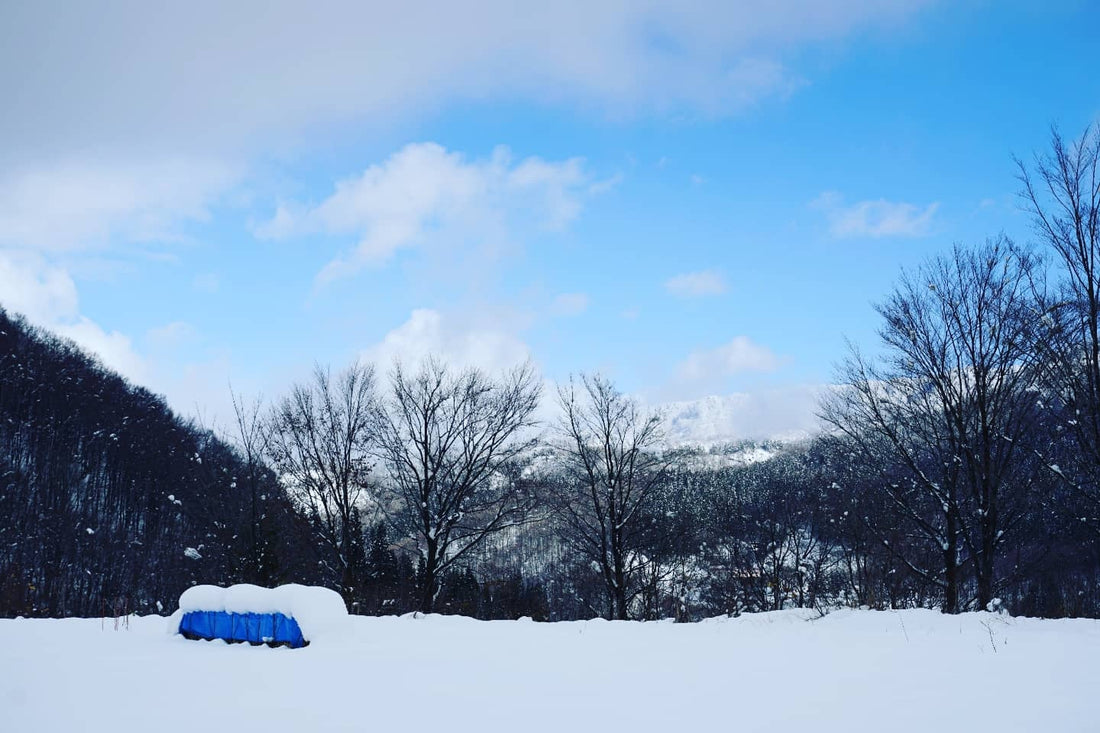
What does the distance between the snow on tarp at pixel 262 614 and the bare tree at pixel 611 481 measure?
13.7 metres

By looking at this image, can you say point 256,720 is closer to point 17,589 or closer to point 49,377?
point 17,589

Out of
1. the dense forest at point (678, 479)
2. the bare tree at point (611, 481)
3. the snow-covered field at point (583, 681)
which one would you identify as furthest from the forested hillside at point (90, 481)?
the snow-covered field at point (583, 681)

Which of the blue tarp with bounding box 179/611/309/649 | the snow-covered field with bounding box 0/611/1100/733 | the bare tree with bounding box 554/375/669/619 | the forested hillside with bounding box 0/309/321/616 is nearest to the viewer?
the snow-covered field with bounding box 0/611/1100/733

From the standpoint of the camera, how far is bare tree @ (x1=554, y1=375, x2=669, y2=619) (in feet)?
Answer: 77.0

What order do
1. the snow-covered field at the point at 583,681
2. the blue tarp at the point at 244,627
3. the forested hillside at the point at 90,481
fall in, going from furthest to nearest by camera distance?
the forested hillside at the point at 90,481 < the blue tarp at the point at 244,627 < the snow-covered field at the point at 583,681

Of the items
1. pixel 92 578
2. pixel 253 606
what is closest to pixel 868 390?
pixel 253 606

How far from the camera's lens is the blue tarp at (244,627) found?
9.55 meters

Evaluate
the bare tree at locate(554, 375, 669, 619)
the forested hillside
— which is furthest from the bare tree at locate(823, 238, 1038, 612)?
the forested hillside

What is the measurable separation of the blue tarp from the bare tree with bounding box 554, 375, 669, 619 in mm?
14028

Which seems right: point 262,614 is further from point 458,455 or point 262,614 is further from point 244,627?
point 458,455

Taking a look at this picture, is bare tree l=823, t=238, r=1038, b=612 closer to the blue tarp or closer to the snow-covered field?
the snow-covered field

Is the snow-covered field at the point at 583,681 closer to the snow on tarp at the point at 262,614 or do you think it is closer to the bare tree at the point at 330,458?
the snow on tarp at the point at 262,614

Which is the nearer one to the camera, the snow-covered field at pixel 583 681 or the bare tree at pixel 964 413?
the snow-covered field at pixel 583 681

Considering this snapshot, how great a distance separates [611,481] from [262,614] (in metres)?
15.7
